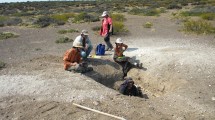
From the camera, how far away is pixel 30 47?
16922 millimetres

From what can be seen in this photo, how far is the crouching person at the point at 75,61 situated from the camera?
34.7 ft

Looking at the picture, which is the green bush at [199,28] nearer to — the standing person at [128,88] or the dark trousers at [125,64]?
the dark trousers at [125,64]

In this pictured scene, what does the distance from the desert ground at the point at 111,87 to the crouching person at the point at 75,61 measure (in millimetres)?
240

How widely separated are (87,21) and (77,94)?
61.8 feet

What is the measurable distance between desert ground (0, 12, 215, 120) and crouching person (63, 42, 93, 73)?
24cm

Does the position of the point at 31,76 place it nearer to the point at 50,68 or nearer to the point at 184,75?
the point at 50,68

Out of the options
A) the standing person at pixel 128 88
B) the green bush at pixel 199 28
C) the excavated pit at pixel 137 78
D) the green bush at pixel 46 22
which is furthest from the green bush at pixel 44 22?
the standing person at pixel 128 88

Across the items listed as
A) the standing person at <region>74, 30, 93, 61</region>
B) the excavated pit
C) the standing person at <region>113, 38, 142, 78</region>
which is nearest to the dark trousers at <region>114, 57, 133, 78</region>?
the standing person at <region>113, 38, 142, 78</region>

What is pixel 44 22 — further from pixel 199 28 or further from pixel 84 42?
pixel 84 42

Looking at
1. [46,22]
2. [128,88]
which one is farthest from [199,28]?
[46,22]

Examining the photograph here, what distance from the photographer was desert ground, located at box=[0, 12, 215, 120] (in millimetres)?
7750

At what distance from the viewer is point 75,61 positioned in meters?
10.9

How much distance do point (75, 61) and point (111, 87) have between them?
63.9 inches

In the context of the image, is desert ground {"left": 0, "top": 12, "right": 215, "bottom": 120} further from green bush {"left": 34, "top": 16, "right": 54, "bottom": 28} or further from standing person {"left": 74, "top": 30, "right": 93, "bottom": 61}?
green bush {"left": 34, "top": 16, "right": 54, "bottom": 28}
